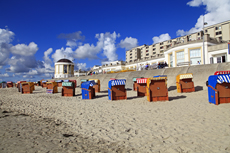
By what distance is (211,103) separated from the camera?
8664 millimetres

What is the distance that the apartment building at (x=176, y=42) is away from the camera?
2751 centimetres

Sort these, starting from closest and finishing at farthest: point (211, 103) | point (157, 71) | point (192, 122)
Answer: point (192, 122) → point (211, 103) → point (157, 71)

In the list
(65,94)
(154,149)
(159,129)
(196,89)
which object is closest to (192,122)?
(159,129)

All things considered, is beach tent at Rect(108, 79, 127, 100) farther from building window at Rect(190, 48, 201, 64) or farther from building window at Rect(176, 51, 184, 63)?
building window at Rect(190, 48, 201, 64)

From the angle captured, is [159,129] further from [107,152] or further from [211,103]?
[211,103]

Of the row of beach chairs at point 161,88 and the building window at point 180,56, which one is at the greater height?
the building window at point 180,56

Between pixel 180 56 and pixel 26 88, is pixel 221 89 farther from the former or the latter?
pixel 26 88

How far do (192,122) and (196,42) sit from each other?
78.1 feet

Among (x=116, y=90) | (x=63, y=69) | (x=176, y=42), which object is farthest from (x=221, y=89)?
(x=63, y=69)

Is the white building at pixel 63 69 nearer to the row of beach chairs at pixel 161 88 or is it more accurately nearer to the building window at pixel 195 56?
the row of beach chairs at pixel 161 88

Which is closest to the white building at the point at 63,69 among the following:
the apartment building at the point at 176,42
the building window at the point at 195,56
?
the apartment building at the point at 176,42

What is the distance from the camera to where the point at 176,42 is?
28203 mm

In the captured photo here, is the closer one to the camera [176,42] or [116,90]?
[116,90]

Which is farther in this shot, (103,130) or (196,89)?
(196,89)
